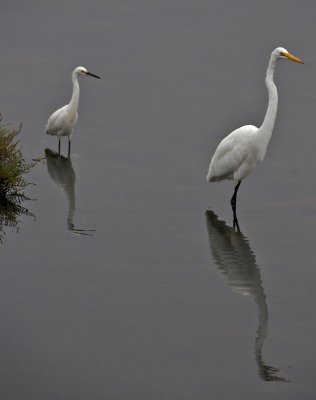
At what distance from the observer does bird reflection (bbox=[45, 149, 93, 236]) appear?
36.3ft

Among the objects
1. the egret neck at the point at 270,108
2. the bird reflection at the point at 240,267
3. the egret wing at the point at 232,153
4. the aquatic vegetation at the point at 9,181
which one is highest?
the egret neck at the point at 270,108

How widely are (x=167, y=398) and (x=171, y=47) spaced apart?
12.4 m

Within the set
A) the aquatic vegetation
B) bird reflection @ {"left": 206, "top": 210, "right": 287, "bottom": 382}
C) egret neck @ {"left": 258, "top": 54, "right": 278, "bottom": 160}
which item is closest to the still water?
bird reflection @ {"left": 206, "top": 210, "right": 287, "bottom": 382}

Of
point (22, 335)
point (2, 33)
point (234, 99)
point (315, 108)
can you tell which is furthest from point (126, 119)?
point (22, 335)

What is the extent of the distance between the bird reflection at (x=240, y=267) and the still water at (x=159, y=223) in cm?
3

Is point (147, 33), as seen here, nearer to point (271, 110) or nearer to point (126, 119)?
point (126, 119)

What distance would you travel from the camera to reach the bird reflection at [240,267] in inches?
291

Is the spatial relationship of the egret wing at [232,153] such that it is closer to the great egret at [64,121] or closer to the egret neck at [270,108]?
the egret neck at [270,108]

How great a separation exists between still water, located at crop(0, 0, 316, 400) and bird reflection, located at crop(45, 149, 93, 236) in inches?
1.6

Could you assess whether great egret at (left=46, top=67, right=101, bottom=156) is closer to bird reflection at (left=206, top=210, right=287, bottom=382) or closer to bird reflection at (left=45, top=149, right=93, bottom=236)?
bird reflection at (left=45, top=149, right=93, bottom=236)

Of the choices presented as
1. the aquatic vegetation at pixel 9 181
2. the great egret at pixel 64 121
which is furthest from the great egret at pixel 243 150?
the great egret at pixel 64 121

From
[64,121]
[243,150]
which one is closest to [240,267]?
[243,150]

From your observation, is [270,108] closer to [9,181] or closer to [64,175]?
→ [9,181]

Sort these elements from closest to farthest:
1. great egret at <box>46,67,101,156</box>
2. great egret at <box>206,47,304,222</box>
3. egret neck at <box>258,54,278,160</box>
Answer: egret neck at <box>258,54,278,160</box> → great egret at <box>206,47,304,222</box> → great egret at <box>46,67,101,156</box>
